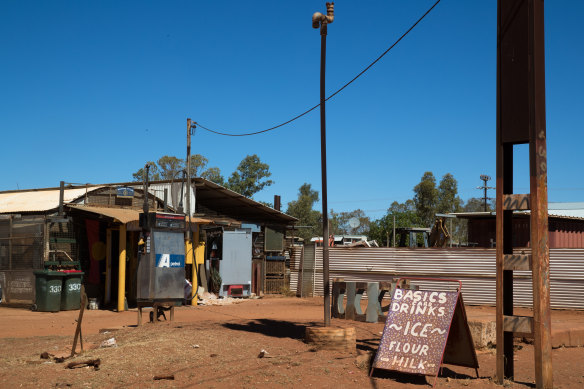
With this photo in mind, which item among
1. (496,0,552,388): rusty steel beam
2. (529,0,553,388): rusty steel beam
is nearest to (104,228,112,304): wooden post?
(496,0,552,388): rusty steel beam

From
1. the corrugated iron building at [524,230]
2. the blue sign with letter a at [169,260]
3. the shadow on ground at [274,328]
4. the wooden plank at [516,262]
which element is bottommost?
the shadow on ground at [274,328]

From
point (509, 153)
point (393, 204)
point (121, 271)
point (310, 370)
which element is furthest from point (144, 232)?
point (393, 204)

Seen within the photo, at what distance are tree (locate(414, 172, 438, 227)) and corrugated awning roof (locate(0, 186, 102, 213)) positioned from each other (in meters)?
40.6

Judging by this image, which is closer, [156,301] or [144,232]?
[156,301]

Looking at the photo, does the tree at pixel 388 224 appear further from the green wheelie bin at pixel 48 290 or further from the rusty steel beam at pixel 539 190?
the rusty steel beam at pixel 539 190

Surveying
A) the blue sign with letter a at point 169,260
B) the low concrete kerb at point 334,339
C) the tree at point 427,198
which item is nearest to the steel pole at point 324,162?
the low concrete kerb at point 334,339

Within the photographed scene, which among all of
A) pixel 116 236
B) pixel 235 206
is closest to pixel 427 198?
pixel 235 206

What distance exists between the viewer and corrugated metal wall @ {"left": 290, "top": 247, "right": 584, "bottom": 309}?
17.8 metres

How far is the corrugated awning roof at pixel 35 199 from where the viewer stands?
62.4 ft

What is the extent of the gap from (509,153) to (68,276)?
44.3 ft

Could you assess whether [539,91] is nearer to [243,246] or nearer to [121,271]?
[121,271]

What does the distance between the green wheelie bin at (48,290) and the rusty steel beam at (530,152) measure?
42.8 feet

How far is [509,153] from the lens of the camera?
8.03 metres

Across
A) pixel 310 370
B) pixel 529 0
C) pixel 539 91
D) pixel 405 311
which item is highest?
pixel 529 0
